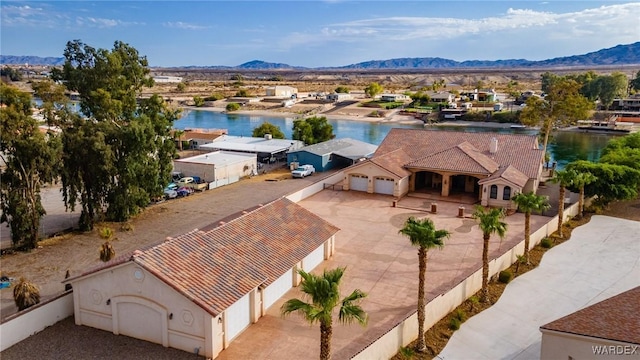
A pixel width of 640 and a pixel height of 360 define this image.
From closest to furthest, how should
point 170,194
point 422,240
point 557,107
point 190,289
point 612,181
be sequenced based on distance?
1. point 190,289
2. point 422,240
3. point 612,181
4. point 170,194
5. point 557,107

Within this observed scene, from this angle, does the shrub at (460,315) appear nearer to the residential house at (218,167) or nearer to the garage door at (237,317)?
the garage door at (237,317)


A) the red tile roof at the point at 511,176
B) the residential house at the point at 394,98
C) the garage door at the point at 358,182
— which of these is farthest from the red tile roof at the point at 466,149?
the residential house at the point at 394,98

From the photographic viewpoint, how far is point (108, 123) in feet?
111

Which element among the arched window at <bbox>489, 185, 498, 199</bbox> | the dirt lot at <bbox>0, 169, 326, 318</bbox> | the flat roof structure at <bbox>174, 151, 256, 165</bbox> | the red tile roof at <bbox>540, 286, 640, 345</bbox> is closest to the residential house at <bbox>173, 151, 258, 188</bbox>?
the flat roof structure at <bbox>174, 151, 256, 165</bbox>

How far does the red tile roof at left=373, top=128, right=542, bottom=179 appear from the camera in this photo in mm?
42000

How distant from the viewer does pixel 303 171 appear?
170 ft

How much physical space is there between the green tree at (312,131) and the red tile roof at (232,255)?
38645 mm

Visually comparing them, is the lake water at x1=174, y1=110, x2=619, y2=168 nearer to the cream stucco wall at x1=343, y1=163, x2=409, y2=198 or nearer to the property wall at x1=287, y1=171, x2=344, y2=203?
the cream stucco wall at x1=343, y1=163, x2=409, y2=198

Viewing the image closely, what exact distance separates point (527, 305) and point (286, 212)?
12.8 meters

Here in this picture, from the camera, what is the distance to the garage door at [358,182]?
44156mm

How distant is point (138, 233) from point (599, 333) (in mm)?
27455

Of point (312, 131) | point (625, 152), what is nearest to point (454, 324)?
point (625, 152)

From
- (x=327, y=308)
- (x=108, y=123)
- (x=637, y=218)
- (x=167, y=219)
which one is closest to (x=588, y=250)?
(x=637, y=218)

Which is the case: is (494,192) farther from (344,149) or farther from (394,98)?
(394,98)
